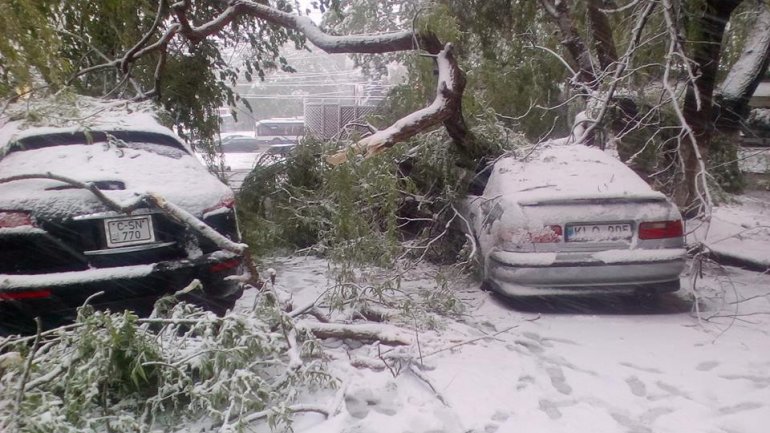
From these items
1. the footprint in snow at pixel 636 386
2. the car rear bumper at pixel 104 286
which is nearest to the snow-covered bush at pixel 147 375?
the car rear bumper at pixel 104 286

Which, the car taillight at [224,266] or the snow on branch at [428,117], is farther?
the snow on branch at [428,117]

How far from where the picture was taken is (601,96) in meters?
6.48

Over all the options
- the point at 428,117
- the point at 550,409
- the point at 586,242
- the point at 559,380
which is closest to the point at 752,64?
the point at 586,242

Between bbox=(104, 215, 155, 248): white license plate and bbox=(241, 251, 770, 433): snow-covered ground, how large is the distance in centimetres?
141

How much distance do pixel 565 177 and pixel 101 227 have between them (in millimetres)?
3571

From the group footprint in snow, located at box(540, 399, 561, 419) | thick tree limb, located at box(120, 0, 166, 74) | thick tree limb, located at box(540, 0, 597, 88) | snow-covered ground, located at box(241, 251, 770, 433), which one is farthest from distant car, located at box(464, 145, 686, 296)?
thick tree limb, located at box(120, 0, 166, 74)

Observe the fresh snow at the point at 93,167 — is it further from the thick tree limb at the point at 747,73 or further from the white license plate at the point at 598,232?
the thick tree limb at the point at 747,73

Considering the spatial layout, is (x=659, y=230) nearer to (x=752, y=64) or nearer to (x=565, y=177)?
(x=565, y=177)

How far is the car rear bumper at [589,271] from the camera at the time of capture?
4609 mm

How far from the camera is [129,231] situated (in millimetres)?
3580

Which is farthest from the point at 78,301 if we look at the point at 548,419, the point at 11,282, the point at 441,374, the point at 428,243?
the point at 428,243

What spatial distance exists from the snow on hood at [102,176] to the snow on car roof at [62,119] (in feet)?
0.53

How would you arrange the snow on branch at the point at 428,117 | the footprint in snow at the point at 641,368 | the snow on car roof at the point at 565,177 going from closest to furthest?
the footprint in snow at the point at 641,368
the snow on car roof at the point at 565,177
the snow on branch at the point at 428,117

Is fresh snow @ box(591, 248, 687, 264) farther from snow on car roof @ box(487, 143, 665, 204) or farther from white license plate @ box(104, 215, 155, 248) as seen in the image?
white license plate @ box(104, 215, 155, 248)
